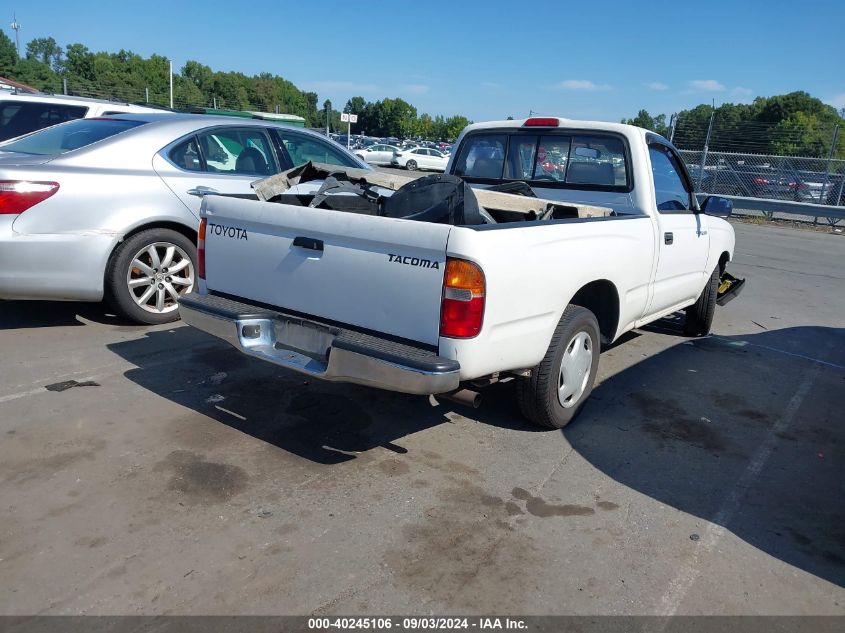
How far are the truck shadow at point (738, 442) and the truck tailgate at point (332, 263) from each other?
153 centimetres

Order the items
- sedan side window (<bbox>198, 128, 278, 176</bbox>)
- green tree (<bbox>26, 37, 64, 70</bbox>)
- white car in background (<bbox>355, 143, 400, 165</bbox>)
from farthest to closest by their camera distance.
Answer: green tree (<bbox>26, 37, 64, 70</bbox>), white car in background (<bbox>355, 143, 400, 165</bbox>), sedan side window (<bbox>198, 128, 278, 176</bbox>)

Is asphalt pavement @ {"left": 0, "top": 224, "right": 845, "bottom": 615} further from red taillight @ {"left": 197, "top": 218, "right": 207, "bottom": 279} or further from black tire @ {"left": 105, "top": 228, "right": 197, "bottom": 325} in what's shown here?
red taillight @ {"left": 197, "top": 218, "right": 207, "bottom": 279}

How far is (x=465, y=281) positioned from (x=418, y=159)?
3809 centimetres

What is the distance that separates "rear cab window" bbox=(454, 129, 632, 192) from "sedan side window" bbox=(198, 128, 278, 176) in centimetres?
184

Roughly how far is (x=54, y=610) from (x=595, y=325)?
3.20 m

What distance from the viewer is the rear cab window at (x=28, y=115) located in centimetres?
891

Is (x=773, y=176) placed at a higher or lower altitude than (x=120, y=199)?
higher

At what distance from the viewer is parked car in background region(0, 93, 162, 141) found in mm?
8927

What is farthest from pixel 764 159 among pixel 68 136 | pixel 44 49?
pixel 44 49

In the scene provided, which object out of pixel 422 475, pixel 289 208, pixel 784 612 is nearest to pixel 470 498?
pixel 422 475

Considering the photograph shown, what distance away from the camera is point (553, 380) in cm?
398

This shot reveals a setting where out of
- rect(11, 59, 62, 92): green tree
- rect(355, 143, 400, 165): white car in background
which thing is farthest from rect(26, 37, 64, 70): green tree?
rect(355, 143, 400, 165): white car in background

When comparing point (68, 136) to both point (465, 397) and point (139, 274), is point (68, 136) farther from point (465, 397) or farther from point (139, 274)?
point (465, 397)

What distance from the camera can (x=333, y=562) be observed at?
2863mm
